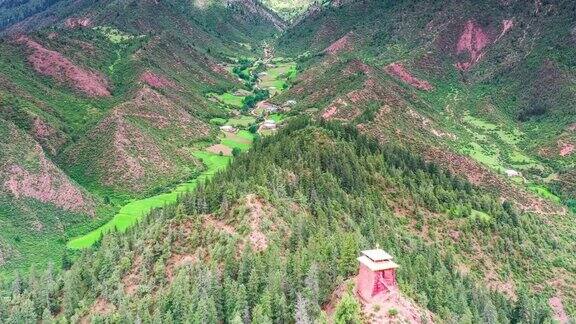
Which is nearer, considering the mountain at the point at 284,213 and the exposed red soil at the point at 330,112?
the mountain at the point at 284,213

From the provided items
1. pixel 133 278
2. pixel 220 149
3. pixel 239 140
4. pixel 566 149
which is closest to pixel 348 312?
pixel 133 278

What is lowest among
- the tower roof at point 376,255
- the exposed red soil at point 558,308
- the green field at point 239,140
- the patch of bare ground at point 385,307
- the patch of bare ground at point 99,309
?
the exposed red soil at point 558,308

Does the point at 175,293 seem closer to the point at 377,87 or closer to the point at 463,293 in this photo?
the point at 463,293

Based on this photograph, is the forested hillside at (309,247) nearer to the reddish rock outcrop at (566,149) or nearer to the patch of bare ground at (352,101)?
the patch of bare ground at (352,101)

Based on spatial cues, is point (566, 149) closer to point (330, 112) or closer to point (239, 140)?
point (330, 112)

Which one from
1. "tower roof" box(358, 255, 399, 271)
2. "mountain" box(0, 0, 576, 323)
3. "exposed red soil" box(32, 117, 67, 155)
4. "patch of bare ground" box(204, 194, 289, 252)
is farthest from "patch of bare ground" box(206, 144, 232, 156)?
"tower roof" box(358, 255, 399, 271)

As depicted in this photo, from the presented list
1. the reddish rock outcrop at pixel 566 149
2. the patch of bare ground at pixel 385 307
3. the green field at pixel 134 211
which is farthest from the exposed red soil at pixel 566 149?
the patch of bare ground at pixel 385 307

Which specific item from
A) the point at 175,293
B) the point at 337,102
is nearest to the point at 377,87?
the point at 337,102
